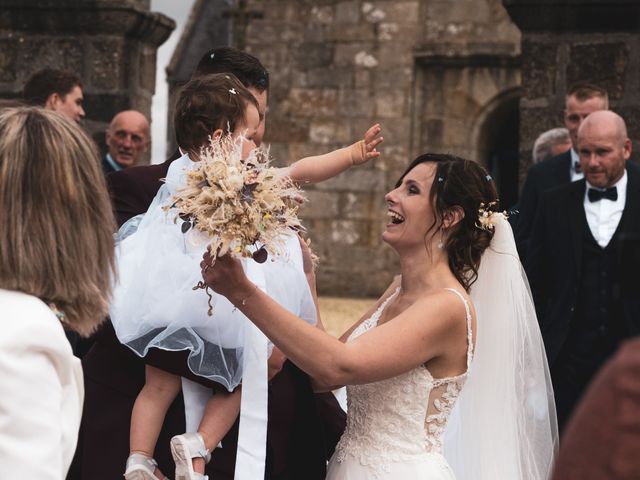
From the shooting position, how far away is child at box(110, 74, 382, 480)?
3.36m

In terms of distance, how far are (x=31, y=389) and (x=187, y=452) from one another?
1.38 m

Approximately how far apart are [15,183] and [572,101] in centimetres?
549

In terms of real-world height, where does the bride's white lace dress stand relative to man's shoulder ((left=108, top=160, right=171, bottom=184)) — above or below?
below

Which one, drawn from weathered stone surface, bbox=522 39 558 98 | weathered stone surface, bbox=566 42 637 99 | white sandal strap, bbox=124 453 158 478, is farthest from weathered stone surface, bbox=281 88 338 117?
white sandal strap, bbox=124 453 158 478

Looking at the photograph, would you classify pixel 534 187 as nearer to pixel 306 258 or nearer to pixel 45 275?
pixel 306 258

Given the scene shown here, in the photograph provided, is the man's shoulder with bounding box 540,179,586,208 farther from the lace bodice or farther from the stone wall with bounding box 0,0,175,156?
the stone wall with bounding box 0,0,175,156

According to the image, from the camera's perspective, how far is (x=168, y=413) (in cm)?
346

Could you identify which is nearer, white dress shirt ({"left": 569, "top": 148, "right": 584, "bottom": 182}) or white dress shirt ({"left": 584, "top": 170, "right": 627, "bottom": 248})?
white dress shirt ({"left": 584, "top": 170, "right": 627, "bottom": 248})

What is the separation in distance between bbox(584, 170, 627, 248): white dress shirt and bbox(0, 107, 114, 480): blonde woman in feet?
13.7

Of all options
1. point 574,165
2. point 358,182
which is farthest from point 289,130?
point 574,165

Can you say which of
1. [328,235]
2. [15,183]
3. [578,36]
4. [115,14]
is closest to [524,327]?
[15,183]

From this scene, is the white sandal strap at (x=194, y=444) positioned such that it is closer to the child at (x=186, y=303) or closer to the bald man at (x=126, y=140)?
the child at (x=186, y=303)

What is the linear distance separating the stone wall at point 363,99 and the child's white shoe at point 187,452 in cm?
1359

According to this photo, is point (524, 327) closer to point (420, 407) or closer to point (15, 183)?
point (420, 407)
